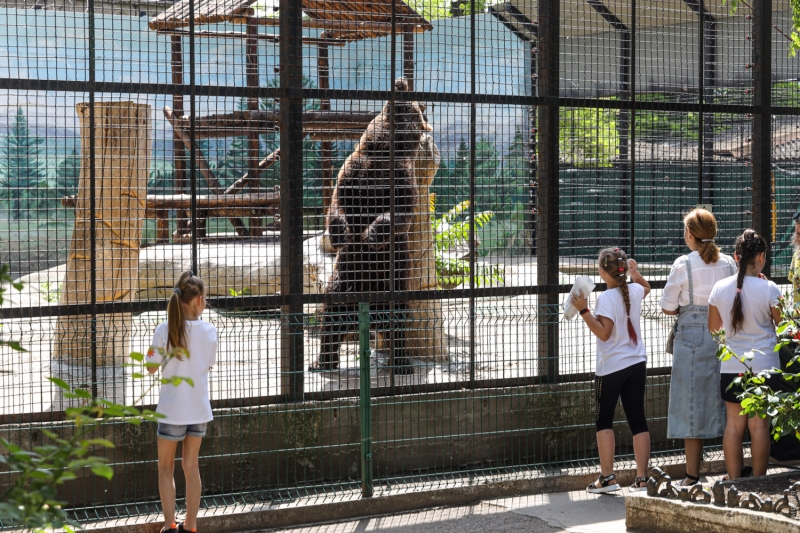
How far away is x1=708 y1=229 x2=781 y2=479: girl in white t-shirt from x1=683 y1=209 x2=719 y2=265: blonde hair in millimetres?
219

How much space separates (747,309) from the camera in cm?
586

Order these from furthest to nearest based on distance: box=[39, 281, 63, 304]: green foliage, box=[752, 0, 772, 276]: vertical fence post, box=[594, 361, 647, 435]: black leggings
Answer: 1. box=[752, 0, 772, 276]: vertical fence post
2. box=[39, 281, 63, 304]: green foliage
3. box=[594, 361, 647, 435]: black leggings

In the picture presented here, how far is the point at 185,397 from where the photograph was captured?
507 cm

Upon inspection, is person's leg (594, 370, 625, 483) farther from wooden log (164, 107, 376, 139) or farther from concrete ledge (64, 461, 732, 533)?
wooden log (164, 107, 376, 139)

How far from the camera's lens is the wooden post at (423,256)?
7.61 meters

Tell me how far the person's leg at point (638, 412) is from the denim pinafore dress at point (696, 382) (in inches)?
9.6

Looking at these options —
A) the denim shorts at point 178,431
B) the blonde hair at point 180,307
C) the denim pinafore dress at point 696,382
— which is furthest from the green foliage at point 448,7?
the denim shorts at point 178,431

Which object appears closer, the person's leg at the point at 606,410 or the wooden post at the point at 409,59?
the person's leg at the point at 606,410

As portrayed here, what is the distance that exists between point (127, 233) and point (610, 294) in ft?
13.0

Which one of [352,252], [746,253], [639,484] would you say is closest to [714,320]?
[746,253]

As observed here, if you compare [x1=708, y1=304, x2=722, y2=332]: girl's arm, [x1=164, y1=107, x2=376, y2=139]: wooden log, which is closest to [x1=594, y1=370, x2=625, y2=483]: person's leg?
[x1=708, y1=304, x2=722, y2=332]: girl's arm

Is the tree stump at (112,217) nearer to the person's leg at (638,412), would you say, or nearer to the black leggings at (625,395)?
the black leggings at (625,395)

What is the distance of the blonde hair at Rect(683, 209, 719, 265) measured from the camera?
6.14 metres

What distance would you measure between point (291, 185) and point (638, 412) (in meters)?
2.85
